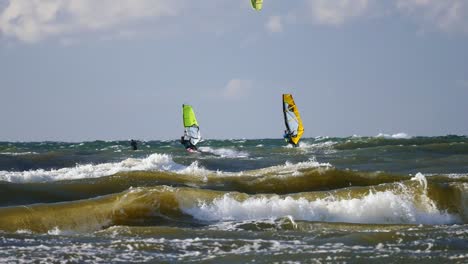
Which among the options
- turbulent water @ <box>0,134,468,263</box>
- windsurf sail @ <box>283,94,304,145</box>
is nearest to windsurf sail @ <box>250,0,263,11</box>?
turbulent water @ <box>0,134,468,263</box>

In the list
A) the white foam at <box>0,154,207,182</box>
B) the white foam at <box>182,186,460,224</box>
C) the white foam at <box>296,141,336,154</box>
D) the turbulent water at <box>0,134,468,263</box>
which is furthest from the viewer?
the white foam at <box>296,141,336,154</box>

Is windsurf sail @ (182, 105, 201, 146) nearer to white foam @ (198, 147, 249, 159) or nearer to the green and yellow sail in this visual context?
the green and yellow sail

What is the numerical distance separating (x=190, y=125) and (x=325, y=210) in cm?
2187

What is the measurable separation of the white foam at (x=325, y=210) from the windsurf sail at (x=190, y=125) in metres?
21.1

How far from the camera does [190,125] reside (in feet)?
108

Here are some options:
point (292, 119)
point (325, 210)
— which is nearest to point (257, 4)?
point (325, 210)

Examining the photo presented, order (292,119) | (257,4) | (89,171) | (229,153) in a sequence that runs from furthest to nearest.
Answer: (229,153) < (292,119) < (257,4) < (89,171)

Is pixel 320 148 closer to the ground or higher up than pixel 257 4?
closer to the ground

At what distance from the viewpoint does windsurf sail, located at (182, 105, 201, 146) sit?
32688mm

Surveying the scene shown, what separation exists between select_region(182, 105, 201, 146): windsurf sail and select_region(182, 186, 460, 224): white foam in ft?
69.4

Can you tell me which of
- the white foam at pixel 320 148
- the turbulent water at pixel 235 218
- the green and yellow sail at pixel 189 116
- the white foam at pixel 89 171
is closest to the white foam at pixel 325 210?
the turbulent water at pixel 235 218

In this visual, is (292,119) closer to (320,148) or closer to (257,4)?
(320,148)

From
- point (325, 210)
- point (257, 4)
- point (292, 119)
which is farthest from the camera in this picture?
point (292, 119)

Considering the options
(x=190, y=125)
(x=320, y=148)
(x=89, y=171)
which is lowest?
(x=89, y=171)
